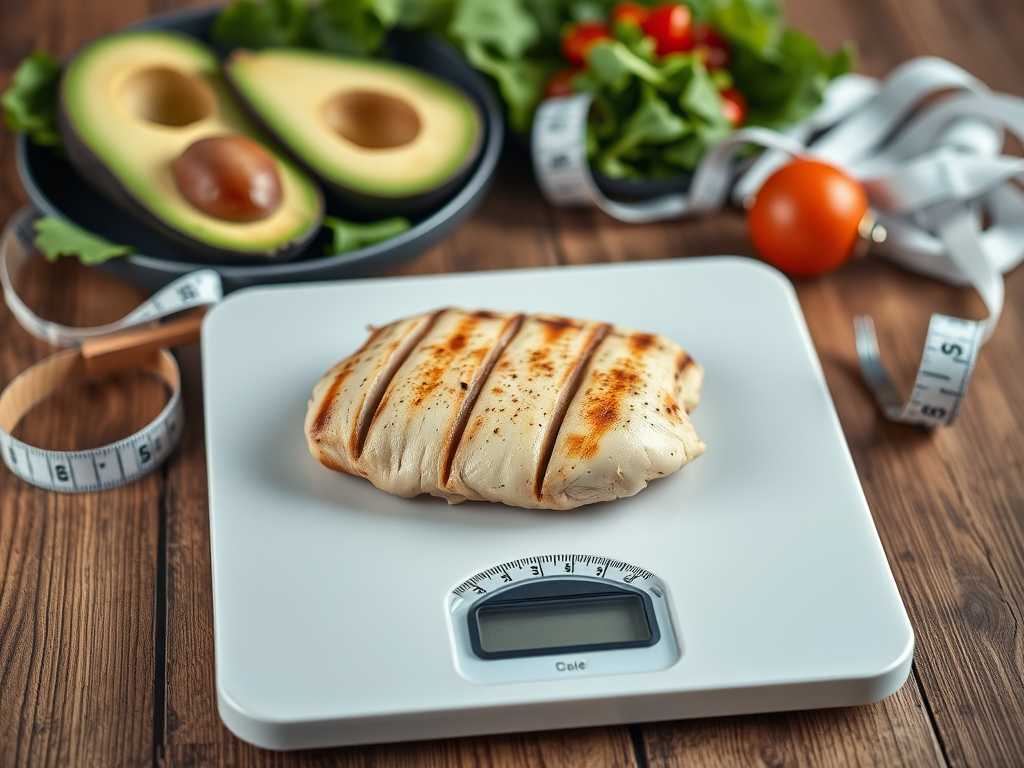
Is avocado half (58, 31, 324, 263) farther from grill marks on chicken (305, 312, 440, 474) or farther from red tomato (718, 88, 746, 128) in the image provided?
red tomato (718, 88, 746, 128)

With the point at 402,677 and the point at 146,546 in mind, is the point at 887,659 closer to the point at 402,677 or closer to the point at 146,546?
the point at 402,677

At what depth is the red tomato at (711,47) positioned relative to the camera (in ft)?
6.15

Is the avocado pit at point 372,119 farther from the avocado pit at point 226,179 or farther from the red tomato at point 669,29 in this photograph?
the red tomato at point 669,29

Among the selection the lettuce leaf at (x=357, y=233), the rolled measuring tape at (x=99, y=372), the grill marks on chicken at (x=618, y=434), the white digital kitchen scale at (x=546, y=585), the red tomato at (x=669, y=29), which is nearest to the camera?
the white digital kitchen scale at (x=546, y=585)

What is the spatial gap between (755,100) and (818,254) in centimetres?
42

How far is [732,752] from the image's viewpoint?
106 cm

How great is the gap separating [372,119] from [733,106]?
605mm

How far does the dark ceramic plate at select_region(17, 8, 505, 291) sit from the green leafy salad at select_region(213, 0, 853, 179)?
43mm

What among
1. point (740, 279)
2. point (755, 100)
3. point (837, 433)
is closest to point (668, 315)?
point (740, 279)

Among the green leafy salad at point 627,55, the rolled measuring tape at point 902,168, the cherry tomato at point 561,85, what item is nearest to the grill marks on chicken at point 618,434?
the rolled measuring tape at point 902,168

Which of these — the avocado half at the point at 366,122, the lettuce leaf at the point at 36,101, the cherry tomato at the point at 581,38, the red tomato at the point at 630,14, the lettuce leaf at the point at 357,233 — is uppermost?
the red tomato at the point at 630,14

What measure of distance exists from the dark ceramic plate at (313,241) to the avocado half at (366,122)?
5 cm

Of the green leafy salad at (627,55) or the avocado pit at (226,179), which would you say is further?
the green leafy salad at (627,55)

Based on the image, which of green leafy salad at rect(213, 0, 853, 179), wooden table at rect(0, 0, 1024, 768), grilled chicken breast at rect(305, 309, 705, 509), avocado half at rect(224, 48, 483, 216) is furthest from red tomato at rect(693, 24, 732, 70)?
grilled chicken breast at rect(305, 309, 705, 509)
